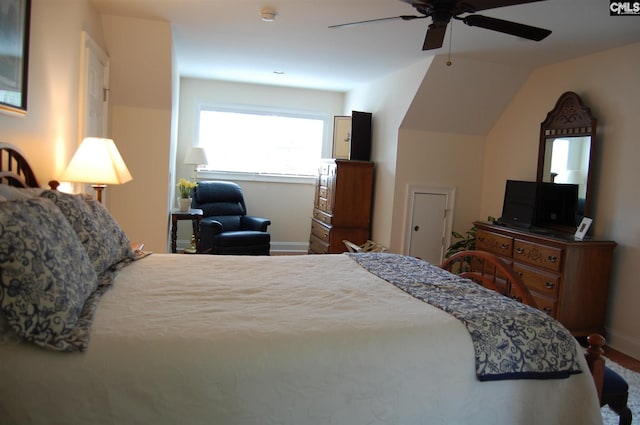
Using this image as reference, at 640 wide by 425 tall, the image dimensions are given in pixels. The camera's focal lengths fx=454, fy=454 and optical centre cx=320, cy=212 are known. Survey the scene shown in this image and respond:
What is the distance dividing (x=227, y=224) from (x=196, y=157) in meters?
0.95

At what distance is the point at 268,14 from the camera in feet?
10.9

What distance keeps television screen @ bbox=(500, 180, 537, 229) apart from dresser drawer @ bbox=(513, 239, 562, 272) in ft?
0.87

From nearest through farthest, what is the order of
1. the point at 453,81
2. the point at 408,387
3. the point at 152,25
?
the point at 408,387 → the point at 152,25 → the point at 453,81

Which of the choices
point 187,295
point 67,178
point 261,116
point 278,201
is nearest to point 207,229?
point 278,201

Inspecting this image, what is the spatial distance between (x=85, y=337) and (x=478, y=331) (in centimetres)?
126

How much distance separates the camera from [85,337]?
1303mm

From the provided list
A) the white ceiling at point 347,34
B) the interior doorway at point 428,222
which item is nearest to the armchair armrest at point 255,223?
the interior doorway at point 428,222

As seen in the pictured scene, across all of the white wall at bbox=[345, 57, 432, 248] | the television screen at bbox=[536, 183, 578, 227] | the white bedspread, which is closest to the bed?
the white bedspread

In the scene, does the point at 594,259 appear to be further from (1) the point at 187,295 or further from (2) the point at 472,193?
(1) the point at 187,295

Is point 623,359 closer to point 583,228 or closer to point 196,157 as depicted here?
point 583,228

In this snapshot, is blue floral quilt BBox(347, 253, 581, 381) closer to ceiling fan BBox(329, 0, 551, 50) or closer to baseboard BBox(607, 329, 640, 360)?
ceiling fan BBox(329, 0, 551, 50)

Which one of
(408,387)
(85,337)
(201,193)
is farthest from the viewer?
(201,193)

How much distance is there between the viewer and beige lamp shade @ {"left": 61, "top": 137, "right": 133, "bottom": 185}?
260 cm

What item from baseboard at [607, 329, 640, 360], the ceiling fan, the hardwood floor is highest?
the ceiling fan
